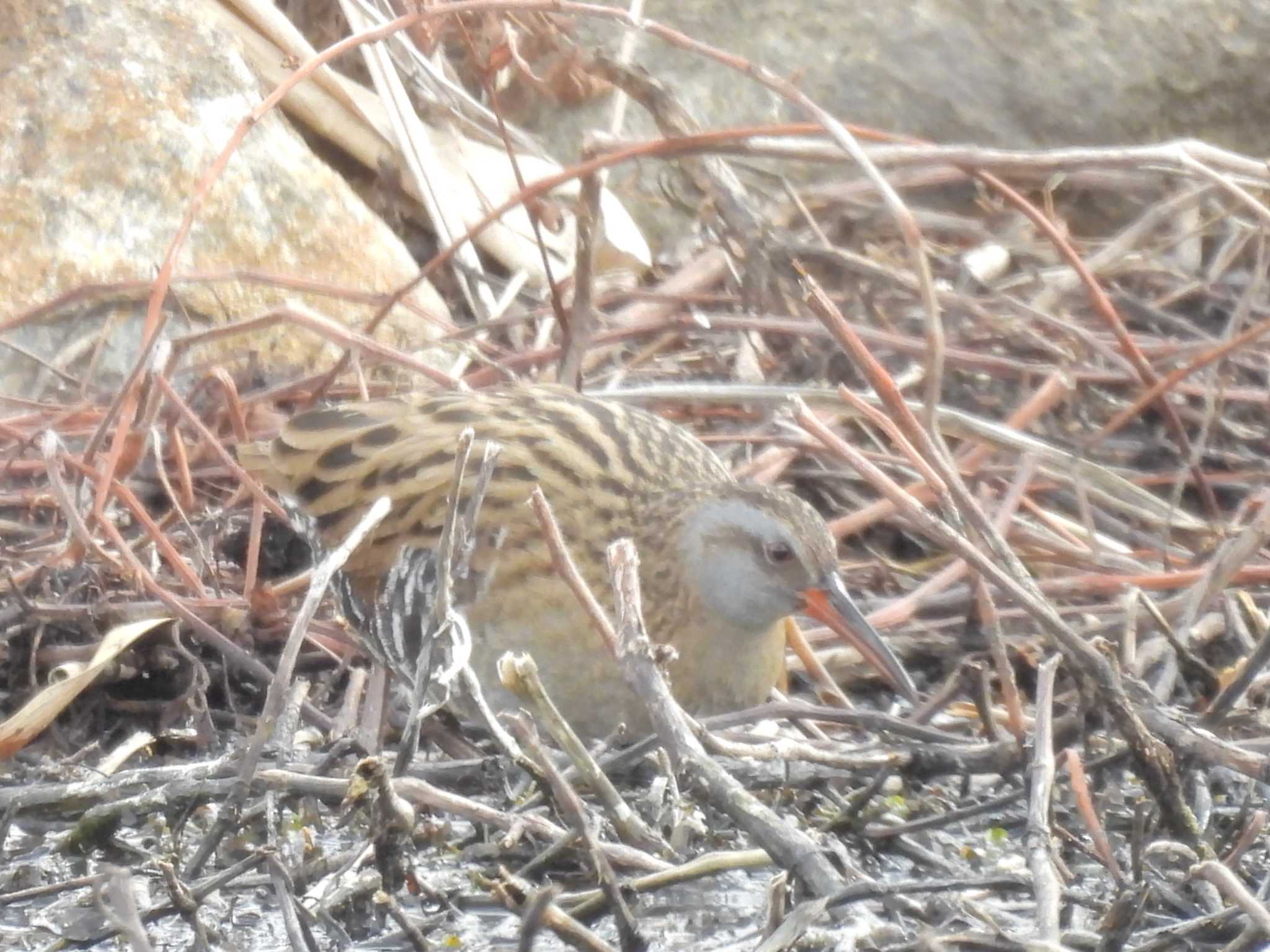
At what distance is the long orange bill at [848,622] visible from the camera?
3.08 metres

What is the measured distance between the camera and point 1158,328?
4785mm

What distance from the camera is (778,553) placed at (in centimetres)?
311

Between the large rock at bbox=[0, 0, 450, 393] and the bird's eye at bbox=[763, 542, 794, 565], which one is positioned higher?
the large rock at bbox=[0, 0, 450, 393]

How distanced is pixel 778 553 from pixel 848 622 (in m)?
0.15

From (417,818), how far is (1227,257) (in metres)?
3.39

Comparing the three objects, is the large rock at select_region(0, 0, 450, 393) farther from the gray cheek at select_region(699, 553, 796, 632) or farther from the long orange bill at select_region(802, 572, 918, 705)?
the long orange bill at select_region(802, 572, 918, 705)

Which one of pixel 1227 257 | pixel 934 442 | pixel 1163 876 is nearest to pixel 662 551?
pixel 934 442

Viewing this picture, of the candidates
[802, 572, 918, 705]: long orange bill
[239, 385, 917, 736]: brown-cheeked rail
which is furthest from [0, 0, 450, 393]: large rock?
[802, 572, 918, 705]: long orange bill

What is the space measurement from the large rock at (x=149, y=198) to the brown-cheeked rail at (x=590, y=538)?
2.88 feet

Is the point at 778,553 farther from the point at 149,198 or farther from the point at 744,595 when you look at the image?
the point at 149,198

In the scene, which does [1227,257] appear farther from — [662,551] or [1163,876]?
[1163,876]

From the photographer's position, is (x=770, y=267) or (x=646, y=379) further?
(x=646, y=379)

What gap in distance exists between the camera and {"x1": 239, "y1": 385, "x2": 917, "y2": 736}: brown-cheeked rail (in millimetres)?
3035

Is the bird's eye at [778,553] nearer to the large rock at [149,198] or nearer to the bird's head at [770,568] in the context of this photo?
A: the bird's head at [770,568]
